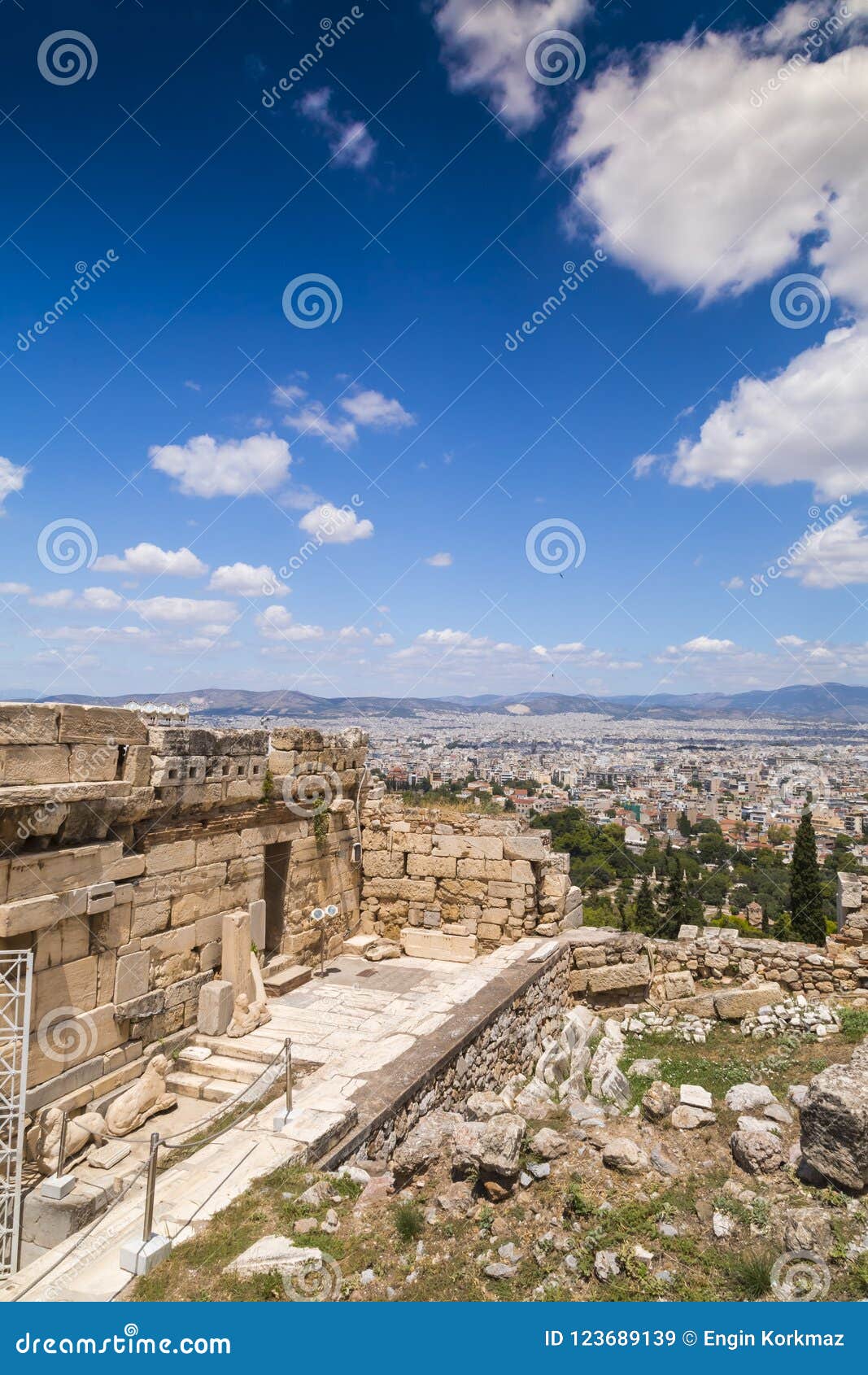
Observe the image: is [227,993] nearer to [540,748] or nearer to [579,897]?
[579,897]

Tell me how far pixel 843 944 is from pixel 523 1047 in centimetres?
545

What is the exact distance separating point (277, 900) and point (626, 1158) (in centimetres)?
606

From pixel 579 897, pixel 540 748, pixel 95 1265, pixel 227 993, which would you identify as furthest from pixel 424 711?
pixel 95 1265

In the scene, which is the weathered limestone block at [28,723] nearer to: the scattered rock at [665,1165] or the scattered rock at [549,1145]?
the scattered rock at [549,1145]

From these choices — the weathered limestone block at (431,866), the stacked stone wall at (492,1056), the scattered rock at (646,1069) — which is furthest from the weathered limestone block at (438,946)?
the scattered rock at (646,1069)

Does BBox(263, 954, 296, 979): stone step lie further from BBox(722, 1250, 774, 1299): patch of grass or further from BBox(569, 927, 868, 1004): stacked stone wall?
BBox(722, 1250, 774, 1299): patch of grass

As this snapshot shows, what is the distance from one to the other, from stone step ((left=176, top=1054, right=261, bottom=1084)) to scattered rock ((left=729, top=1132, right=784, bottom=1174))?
427 centimetres

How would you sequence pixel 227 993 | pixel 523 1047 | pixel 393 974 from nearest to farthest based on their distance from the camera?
1. pixel 227 993
2. pixel 523 1047
3. pixel 393 974

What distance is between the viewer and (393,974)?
10797 mm

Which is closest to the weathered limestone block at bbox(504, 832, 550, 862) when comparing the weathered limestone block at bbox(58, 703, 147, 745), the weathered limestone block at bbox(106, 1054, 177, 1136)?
the weathered limestone block at bbox(106, 1054, 177, 1136)

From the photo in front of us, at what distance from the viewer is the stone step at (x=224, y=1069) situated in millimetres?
7301

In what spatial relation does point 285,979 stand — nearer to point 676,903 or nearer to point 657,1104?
point 657,1104

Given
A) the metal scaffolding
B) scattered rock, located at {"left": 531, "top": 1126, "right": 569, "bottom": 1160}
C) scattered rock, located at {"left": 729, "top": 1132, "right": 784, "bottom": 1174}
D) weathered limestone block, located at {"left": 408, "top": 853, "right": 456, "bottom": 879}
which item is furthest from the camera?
weathered limestone block, located at {"left": 408, "top": 853, "right": 456, "bottom": 879}

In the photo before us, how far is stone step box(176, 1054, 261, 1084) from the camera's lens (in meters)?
7.30
